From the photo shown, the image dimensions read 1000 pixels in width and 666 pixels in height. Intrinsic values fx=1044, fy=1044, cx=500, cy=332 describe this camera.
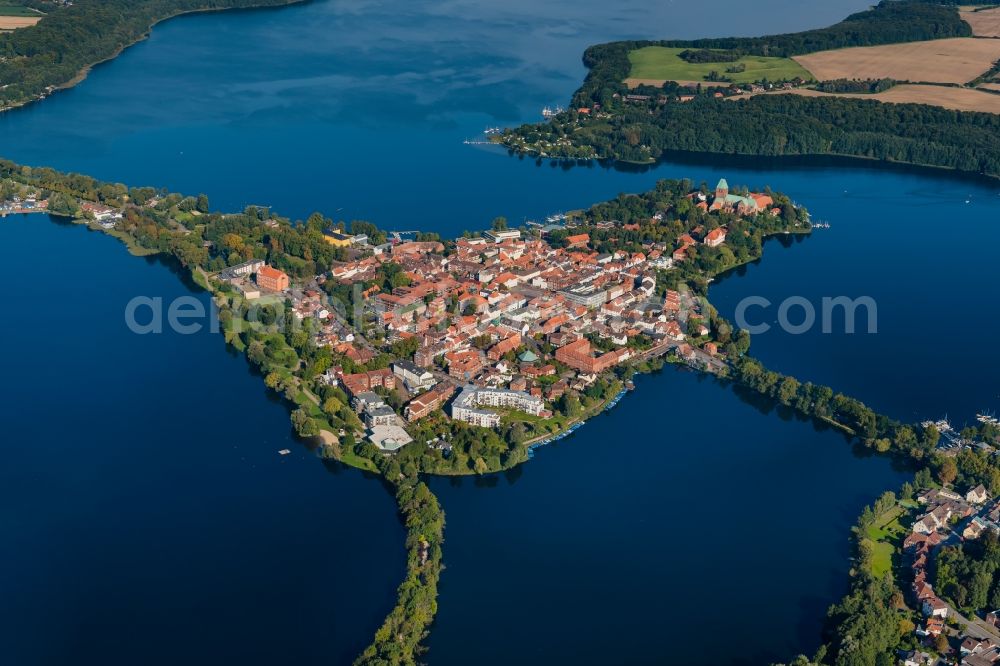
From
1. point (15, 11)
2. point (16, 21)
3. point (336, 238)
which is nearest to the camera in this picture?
point (336, 238)

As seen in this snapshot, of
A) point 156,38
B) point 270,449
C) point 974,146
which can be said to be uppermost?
point 156,38

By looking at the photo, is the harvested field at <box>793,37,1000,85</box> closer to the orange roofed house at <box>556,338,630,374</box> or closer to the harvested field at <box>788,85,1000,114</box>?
the harvested field at <box>788,85,1000,114</box>

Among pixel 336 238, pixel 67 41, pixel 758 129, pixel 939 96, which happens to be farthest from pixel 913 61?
pixel 67 41

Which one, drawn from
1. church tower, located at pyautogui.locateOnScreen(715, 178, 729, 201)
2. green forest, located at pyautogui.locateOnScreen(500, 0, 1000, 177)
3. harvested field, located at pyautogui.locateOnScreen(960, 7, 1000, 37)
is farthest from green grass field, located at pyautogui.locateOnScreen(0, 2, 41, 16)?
harvested field, located at pyautogui.locateOnScreen(960, 7, 1000, 37)

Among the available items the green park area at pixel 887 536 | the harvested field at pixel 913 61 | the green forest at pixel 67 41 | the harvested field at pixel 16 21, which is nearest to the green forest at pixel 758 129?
the harvested field at pixel 913 61

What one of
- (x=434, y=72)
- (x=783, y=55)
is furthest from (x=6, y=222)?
(x=783, y=55)

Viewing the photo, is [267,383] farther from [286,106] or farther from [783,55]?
[783,55]

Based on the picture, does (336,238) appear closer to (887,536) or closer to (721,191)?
(721,191)

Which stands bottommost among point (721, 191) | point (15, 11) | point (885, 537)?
point (885, 537)
